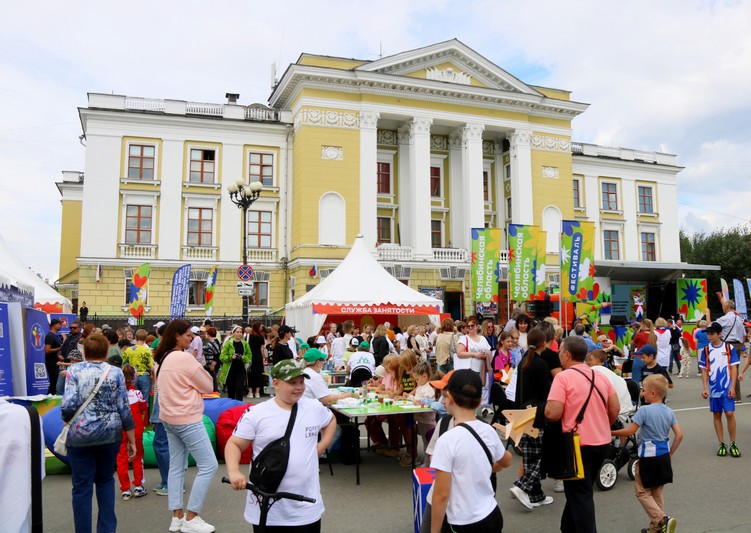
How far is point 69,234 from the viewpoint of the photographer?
141 feet

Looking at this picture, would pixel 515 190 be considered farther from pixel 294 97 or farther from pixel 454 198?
pixel 294 97

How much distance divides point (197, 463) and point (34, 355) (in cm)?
545

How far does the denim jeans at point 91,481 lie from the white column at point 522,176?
3233 centimetres

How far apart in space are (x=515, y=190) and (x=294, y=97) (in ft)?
48.1

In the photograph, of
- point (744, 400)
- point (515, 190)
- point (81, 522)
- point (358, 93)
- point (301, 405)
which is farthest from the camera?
point (515, 190)

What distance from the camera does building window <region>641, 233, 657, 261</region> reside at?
42.1 metres

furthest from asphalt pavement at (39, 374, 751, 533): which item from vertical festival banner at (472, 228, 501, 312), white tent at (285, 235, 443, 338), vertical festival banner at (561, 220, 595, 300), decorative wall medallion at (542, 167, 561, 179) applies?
decorative wall medallion at (542, 167, 561, 179)

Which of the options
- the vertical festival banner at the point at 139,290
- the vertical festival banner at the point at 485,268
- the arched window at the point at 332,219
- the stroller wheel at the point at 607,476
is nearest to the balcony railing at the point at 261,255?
the arched window at the point at 332,219

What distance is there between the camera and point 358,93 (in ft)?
105

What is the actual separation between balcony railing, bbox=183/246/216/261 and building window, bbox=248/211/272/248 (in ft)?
7.39

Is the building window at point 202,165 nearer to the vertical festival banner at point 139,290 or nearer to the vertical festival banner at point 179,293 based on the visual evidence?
the vertical festival banner at point 139,290

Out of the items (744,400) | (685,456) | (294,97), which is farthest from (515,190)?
(685,456)

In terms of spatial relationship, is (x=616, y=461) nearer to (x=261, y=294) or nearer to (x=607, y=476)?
(x=607, y=476)

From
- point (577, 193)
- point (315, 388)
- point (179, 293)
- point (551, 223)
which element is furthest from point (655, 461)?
point (577, 193)
